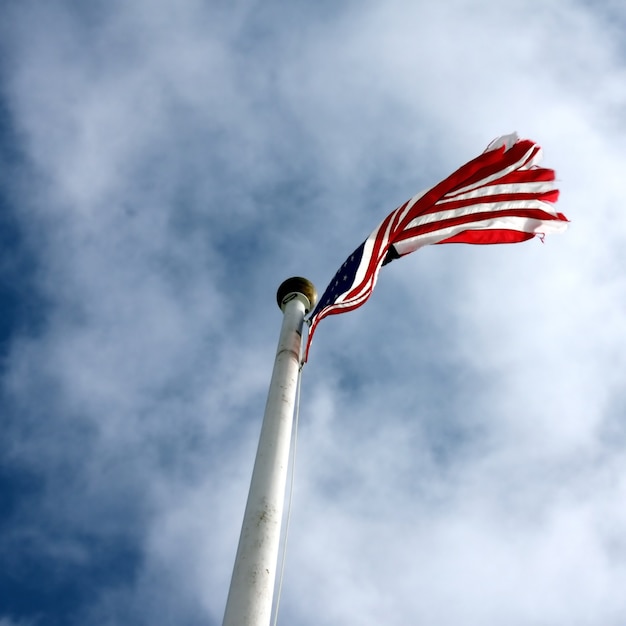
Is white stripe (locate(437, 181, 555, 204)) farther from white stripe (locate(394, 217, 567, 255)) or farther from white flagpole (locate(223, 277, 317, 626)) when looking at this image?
white flagpole (locate(223, 277, 317, 626))

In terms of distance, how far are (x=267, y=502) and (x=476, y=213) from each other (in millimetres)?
7931

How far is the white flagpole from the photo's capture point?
7.85 metres

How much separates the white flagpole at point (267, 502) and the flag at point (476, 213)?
268cm

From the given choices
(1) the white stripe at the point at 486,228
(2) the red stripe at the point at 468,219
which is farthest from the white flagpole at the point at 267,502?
(2) the red stripe at the point at 468,219

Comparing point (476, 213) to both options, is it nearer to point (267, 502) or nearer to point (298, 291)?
point (298, 291)

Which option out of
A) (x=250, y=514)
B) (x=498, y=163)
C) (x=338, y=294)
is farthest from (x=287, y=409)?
(x=498, y=163)

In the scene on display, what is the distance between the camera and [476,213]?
48.1 ft

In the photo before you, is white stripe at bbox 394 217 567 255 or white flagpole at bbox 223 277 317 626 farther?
white stripe at bbox 394 217 567 255

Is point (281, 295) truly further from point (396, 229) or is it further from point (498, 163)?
point (498, 163)

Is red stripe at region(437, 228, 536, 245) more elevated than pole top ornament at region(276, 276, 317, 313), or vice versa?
red stripe at region(437, 228, 536, 245)

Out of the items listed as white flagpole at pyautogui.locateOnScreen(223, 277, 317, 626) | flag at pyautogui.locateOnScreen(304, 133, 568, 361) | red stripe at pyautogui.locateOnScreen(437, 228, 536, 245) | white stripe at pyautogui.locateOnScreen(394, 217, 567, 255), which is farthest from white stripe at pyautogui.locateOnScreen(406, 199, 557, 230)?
white flagpole at pyautogui.locateOnScreen(223, 277, 317, 626)

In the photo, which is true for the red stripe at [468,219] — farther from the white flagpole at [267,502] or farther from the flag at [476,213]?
the white flagpole at [267,502]

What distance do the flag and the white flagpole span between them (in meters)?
2.68

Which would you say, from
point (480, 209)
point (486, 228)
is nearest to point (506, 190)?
point (480, 209)
